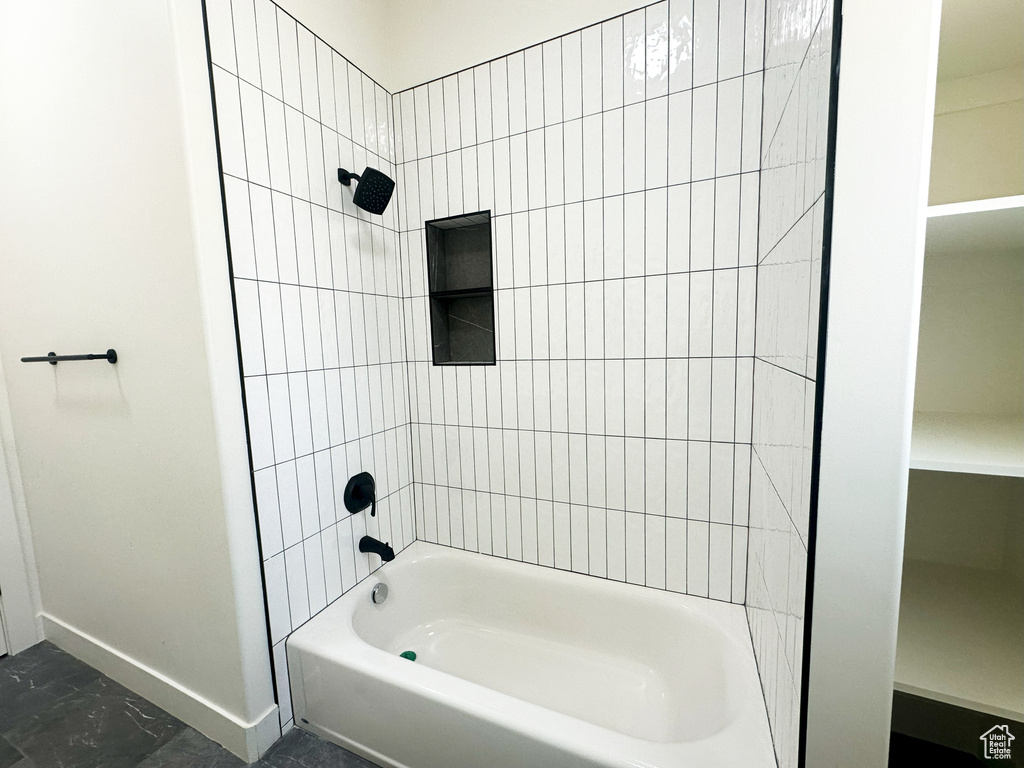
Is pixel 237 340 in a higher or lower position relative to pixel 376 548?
higher

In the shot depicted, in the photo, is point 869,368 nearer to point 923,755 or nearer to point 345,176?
point 923,755

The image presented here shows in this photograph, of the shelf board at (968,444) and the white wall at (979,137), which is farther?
the white wall at (979,137)

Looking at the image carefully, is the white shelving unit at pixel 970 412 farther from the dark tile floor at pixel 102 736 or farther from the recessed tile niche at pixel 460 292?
the dark tile floor at pixel 102 736

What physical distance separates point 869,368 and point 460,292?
1.37 m

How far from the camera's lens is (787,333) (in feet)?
2.79

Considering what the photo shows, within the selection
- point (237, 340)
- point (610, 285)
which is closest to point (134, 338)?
point (237, 340)

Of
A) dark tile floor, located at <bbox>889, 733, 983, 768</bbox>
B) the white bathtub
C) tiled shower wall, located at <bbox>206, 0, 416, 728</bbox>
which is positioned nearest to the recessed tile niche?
tiled shower wall, located at <bbox>206, 0, 416, 728</bbox>

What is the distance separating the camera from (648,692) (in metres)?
1.41

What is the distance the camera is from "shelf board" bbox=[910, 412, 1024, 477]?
0.66 meters

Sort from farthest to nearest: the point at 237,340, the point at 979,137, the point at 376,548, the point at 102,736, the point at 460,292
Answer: the point at 460,292 → the point at 376,548 → the point at 102,736 → the point at 237,340 → the point at 979,137

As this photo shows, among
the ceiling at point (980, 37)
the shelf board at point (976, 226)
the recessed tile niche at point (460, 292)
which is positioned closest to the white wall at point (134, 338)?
the recessed tile niche at point (460, 292)

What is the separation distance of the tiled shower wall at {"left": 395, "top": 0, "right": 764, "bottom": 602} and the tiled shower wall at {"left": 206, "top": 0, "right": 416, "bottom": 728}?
0.24 metres

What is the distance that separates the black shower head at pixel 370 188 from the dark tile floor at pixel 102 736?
68.9 inches

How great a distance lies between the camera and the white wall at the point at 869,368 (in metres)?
0.54
